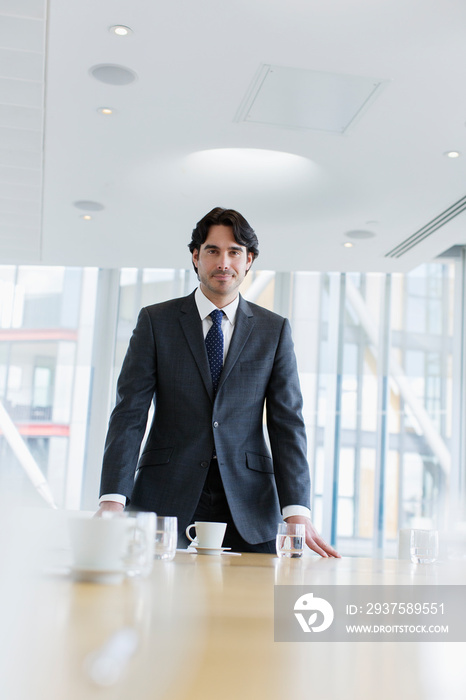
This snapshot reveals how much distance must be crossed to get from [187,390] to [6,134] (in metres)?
2.64

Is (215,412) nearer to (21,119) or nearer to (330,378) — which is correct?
(21,119)

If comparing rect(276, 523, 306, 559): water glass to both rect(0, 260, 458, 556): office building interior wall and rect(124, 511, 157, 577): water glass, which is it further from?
rect(0, 260, 458, 556): office building interior wall

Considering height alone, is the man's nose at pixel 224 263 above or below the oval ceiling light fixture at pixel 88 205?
below

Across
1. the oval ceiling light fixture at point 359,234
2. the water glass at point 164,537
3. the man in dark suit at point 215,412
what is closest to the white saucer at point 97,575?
the water glass at point 164,537

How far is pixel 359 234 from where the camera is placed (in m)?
5.91

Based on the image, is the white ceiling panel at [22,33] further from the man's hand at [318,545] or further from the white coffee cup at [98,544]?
the white coffee cup at [98,544]

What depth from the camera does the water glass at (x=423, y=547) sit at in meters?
1.56

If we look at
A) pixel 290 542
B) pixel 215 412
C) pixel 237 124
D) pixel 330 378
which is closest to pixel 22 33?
pixel 237 124

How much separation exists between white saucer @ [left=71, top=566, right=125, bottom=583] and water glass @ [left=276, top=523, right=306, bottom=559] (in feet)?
2.58

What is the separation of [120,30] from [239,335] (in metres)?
1.73

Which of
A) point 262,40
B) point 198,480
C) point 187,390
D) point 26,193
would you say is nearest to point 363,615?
point 198,480

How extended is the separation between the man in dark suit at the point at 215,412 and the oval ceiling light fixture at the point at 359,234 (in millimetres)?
3483

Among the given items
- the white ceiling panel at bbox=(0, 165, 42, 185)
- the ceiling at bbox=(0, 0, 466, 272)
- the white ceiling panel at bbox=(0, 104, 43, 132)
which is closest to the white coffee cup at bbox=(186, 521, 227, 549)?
the ceiling at bbox=(0, 0, 466, 272)

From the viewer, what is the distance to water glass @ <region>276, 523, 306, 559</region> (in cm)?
158
